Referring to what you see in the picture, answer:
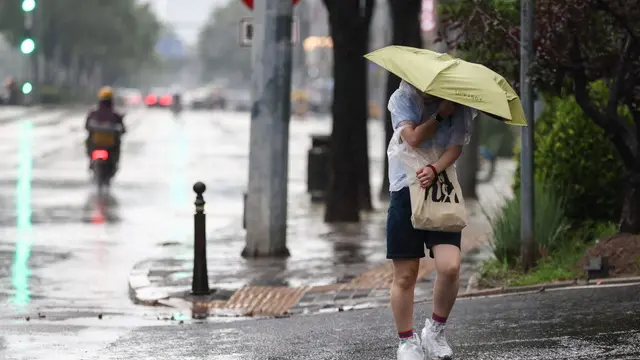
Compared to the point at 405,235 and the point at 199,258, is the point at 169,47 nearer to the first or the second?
the point at 199,258

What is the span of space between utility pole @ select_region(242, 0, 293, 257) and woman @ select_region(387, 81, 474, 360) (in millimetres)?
6917

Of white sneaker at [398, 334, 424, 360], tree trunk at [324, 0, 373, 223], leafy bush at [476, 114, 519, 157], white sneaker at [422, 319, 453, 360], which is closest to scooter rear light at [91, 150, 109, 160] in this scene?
tree trunk at [324, 0, 373, 223]

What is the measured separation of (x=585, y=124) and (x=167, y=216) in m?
8.03

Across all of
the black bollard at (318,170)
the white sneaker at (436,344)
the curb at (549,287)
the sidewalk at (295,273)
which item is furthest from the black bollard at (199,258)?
the black bollard at (318,170)

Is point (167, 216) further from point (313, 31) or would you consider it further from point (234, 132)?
point (313, 31)

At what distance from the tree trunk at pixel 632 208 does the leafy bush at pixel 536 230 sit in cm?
62

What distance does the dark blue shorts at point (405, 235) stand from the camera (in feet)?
26.7

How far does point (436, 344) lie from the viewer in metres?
8.36

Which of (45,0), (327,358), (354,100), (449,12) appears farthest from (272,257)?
(45,0)

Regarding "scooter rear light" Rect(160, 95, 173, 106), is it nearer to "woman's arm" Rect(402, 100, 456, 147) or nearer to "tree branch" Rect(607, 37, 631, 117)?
"tree branch" Rect(607, 37, 631, 117)

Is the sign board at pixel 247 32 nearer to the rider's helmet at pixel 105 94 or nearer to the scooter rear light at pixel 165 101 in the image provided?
the rider's helmet at pixel 105 94

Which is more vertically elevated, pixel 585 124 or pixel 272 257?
pixel 585 124

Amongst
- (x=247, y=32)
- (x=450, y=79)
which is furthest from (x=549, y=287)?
(x=247, y=32)

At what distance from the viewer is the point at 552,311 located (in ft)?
33.6
